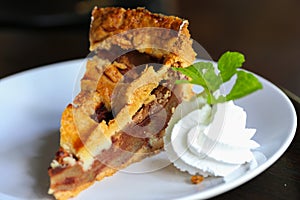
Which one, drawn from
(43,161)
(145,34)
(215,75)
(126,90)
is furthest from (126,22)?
(43,161)

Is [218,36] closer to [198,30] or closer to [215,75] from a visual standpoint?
[198,30]

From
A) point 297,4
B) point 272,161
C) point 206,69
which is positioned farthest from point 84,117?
point 297,4

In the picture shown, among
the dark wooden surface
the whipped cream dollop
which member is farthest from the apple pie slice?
the dark wooden surface

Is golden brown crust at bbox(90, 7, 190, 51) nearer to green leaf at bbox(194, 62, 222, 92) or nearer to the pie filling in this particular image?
the pie filling

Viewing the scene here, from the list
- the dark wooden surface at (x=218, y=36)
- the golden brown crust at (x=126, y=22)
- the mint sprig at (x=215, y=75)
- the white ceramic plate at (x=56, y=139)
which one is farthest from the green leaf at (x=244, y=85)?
the dark wooden surface at (x=218, y=36)

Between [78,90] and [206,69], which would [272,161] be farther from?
[78,90]
